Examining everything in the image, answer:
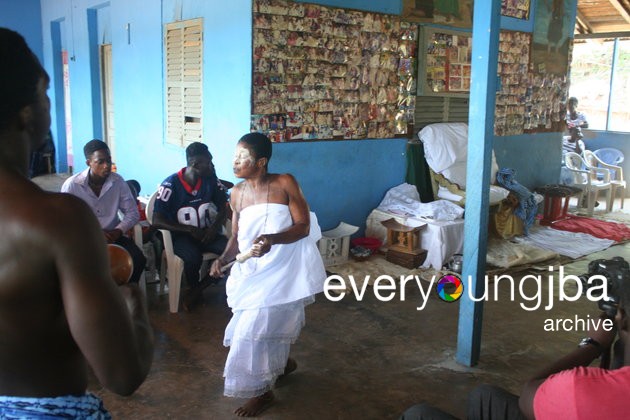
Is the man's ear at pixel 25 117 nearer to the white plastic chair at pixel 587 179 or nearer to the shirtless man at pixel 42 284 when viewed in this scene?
the shirtless man at pixel 42 284

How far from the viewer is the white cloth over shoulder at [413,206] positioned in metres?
5.68

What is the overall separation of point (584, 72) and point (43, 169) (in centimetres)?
988

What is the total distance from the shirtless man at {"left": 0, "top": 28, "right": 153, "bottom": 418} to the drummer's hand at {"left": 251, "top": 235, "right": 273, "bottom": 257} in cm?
154

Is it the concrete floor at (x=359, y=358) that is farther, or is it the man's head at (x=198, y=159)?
the man's head at (x=198, y=159)

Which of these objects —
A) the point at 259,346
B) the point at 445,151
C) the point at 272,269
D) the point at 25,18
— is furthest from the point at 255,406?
the point at 25,18

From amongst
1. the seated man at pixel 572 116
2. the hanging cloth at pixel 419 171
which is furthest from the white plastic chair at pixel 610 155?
the hanging cloth at pixel 419 171

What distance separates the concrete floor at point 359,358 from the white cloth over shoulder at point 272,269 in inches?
23.8

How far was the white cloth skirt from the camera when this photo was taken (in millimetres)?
2832

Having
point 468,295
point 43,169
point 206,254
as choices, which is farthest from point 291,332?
point 43,169

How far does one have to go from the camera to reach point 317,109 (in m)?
5.40

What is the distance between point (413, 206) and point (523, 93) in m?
2.58

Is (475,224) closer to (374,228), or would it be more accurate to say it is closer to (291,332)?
(291,332)

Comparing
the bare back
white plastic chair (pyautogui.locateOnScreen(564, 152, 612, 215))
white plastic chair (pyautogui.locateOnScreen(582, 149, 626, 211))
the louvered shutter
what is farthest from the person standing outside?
white plastic chair (pyautogui.locateOnScreen(582, 149, 626, 211))

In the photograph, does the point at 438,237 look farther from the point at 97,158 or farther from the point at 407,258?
the point at 97,158
